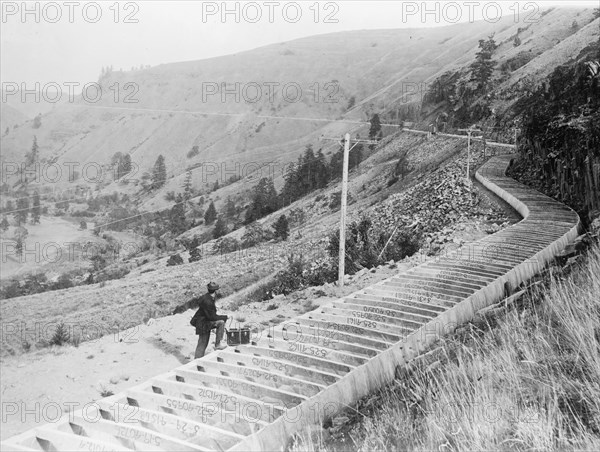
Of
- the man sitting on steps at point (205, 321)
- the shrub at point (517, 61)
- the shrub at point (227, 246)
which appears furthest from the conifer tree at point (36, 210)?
the man sitting on steps at point (205, 321)

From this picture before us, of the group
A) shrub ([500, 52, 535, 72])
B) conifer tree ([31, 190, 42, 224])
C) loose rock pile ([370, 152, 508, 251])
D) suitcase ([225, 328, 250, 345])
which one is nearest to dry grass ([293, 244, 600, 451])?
suitcase ([225, 328, 250, 345])

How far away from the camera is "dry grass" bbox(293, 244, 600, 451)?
338 centimetres

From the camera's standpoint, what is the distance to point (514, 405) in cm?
370

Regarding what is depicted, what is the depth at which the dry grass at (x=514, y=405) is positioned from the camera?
3381mm

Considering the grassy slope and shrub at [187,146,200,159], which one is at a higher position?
shrub at [187,146,200,159]

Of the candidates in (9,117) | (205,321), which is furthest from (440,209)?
(9,117)

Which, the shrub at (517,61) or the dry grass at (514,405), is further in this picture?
the shrub at (517,61)

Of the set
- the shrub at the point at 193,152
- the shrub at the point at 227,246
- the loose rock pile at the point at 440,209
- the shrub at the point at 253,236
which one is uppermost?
the shrub at the point at 193,152

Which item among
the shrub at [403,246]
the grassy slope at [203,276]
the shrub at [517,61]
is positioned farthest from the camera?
the shrub at [517,61]

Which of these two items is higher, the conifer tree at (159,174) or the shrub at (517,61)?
the shrub at (517,61)

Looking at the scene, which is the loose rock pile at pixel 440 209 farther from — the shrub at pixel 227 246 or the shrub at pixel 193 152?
the shrub at pixel 193 152

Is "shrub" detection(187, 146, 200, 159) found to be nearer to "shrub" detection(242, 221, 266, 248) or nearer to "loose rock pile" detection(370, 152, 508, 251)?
"shrub" detection(242, 221, 266, 248)

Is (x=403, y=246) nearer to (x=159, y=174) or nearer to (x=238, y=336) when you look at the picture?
(x=238, y=336)

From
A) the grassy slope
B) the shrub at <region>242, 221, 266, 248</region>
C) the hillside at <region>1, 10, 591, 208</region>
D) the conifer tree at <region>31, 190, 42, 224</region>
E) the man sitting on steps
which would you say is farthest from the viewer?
the hillside at <region>1, 10, 591, 208</region>
